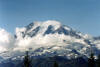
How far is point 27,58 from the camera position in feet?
450

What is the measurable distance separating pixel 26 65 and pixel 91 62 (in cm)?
3981

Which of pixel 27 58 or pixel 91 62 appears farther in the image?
pixel 91 62

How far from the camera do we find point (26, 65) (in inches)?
5359

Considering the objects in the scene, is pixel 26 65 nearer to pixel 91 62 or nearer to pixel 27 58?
pixel 27 58

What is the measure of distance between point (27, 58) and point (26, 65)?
12.2 feet

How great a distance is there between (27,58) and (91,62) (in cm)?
3920

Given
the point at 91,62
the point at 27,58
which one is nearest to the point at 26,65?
the point at 27,58

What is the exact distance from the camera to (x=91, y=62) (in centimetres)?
15212

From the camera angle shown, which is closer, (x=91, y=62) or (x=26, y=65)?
(x=26, y=65)
